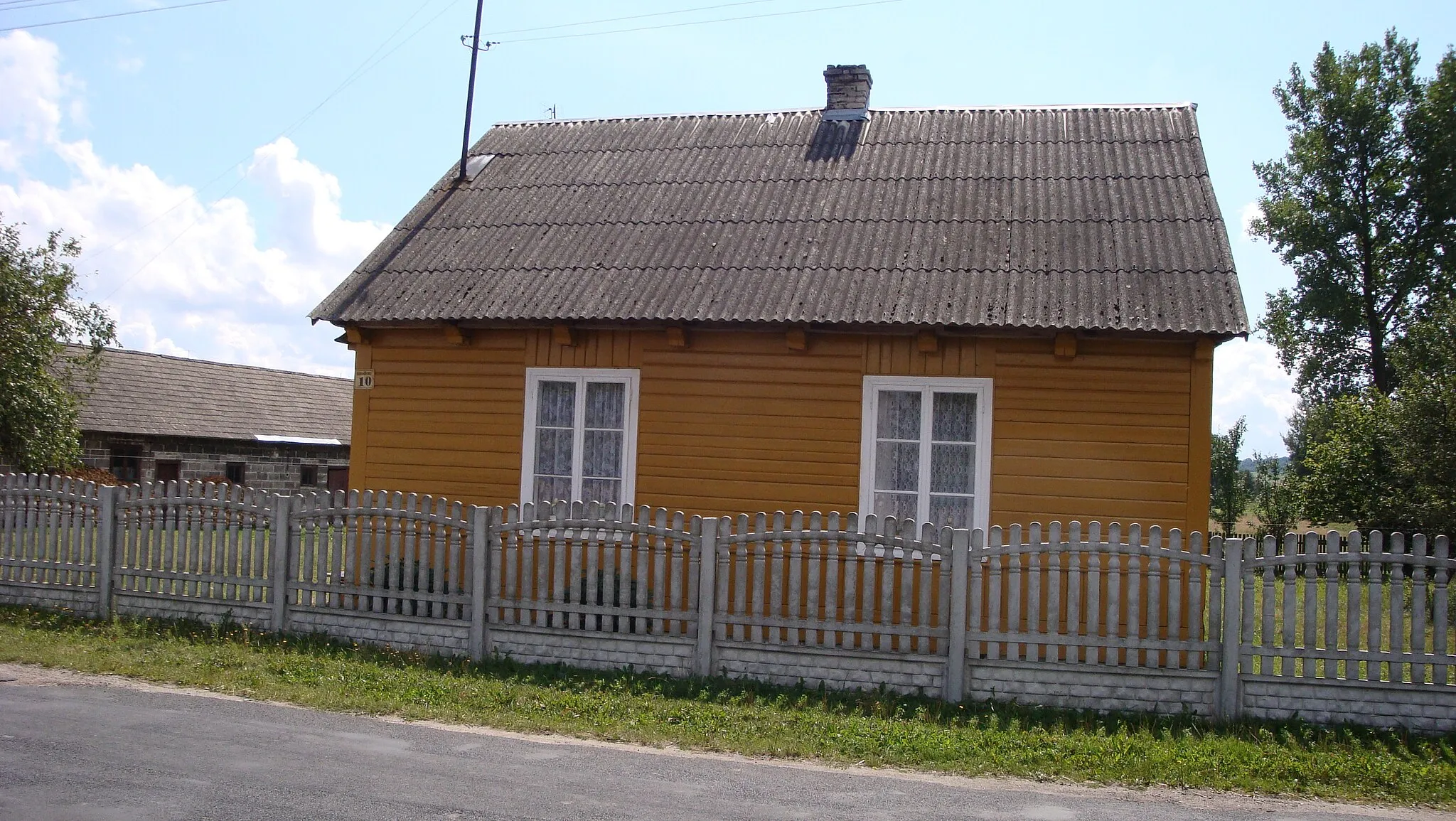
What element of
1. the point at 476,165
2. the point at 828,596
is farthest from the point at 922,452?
the point at 476,165

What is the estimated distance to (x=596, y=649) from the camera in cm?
896

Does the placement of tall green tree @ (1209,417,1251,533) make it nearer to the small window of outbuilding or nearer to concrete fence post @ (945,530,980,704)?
concrete fence post @ (945,530,980,704)

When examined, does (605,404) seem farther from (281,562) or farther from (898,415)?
(281,562)

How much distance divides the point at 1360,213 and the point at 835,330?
2890cm

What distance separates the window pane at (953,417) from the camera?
33.8 feet

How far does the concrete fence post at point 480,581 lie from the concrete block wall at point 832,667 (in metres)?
1.99

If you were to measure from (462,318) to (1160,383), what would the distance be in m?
6.68

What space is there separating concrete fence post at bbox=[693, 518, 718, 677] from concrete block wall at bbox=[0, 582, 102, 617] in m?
6.00

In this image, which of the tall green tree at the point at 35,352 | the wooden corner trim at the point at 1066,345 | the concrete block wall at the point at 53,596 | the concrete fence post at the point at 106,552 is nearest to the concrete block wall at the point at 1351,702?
the wooden corner trim at the point at 1066,345

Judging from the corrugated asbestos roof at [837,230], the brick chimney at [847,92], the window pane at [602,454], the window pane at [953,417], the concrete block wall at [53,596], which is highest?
the brick chimney at [847,92]

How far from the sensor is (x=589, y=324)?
11070 mm

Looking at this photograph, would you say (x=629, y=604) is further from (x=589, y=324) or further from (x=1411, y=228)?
(x=1411, y=228)

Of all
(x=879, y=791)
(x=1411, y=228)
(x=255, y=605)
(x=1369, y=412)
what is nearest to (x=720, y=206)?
(x=255, y=605)

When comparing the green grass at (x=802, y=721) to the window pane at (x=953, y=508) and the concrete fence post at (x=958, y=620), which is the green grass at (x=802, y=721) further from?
the window pane at (x=953, y=508)
